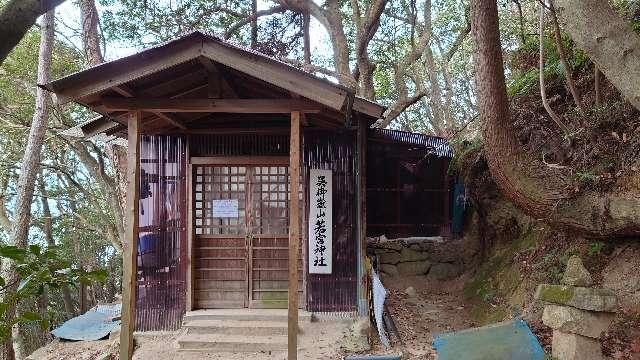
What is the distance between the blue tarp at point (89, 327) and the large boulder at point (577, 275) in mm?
7739

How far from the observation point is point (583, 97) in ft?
22.6

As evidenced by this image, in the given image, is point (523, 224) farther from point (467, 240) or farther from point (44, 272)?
point (44, 272)

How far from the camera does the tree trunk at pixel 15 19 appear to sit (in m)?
1.55

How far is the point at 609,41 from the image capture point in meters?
4.08

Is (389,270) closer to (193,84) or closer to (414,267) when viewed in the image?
(414,267)

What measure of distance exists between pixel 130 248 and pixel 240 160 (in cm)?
254

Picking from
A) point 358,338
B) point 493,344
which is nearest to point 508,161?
point 493,344

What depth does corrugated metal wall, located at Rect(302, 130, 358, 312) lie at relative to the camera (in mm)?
7461

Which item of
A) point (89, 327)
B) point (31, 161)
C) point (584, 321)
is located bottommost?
point (89, 327)

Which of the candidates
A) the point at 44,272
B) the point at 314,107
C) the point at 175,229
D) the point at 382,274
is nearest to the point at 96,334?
the point at 175,229

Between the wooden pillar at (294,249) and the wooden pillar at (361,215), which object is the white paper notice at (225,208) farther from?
the wooden pillar at (294,249)

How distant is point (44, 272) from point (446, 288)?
28.7 feet

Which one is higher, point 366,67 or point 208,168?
point 366,67

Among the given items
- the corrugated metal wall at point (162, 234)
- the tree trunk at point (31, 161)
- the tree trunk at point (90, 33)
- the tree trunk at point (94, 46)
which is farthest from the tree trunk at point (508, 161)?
the tree trunk at point (90, 33)
